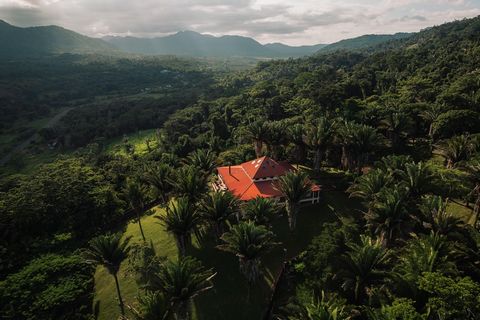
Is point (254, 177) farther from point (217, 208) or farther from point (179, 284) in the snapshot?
point (179, 284)

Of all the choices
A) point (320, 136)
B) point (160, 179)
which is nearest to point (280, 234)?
point (320, 136)

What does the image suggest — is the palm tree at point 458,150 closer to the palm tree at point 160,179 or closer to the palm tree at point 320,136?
the palm tree at point 320,136

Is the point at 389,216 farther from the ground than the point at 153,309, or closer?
farther from the ground

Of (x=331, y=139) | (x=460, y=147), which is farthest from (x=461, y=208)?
(x=331, y=139)

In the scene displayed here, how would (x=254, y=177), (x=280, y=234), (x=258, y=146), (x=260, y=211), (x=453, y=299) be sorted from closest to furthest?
(x=453, y=299) < (x=260, y=211) < (x=280, y=234) < (x=254, y=177) < (x=258, y=146)

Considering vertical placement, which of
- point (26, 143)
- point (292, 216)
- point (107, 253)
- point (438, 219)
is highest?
point (438, 219)

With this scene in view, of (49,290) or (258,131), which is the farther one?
(258,131)

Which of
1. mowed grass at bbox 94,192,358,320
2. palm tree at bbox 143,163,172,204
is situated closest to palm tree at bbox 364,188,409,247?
mowed grass at bbox 94,192,358,320

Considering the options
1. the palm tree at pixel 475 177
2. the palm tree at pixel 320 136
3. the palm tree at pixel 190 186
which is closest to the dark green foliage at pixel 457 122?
the palm tree at pixel 320 136
